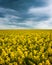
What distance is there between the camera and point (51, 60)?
7.50 metres

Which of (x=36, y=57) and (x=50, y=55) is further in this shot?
(x=50, y=55)

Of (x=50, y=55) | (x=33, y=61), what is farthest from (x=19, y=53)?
(x=50, y=55)

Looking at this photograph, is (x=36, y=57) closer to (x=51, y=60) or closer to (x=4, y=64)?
(x=51, y=60)

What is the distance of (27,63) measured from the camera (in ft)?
25.5

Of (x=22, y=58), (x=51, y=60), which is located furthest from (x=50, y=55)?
(x=22, y=58)

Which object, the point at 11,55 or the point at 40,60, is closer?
the point at 40,60

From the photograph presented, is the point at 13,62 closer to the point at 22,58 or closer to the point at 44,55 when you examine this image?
the point at 22,58

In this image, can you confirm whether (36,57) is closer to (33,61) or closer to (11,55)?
(33,61)

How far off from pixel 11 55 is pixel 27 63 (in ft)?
2.77

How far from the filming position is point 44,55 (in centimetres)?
824

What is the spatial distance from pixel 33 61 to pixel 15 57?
84 cm

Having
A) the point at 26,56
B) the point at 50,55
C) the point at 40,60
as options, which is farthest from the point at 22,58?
the point at 50,55

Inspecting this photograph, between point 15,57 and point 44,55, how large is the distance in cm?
135

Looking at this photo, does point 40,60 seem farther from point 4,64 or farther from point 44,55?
point 4,64
